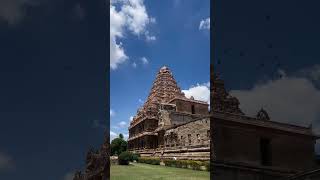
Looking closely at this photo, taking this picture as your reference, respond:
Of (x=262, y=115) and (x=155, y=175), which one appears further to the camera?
(x=155, y=175)

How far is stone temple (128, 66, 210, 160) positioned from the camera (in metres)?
22.8

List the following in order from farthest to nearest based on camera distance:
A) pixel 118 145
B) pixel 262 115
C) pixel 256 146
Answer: pixel 118 145, pixel 256 146, pixel 262 115

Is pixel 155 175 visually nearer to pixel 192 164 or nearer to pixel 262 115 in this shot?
pixel 192 164

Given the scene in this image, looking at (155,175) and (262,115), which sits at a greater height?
(262,115)

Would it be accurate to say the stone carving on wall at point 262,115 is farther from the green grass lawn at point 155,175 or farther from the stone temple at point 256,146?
the green grass lawn at point 155,175

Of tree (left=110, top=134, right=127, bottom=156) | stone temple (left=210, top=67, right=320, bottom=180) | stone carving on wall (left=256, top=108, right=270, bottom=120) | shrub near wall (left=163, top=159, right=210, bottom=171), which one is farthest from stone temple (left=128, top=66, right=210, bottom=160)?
stone carving on wall (left=256, top=108, right=270, bottom=120)

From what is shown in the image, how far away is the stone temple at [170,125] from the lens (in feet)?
74.7

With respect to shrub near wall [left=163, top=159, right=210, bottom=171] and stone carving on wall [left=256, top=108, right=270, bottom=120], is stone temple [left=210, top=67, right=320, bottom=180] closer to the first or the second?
stone carving on wall [left=256, top=108, right=270, bottom=120]

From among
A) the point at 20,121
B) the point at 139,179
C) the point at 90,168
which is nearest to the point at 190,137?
the point at 139,179

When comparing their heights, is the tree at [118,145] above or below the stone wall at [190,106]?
below

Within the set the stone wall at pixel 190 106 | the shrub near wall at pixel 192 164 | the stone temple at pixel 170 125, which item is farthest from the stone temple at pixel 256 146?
the stone wall at pixel 190 106

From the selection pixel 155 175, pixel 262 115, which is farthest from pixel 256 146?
pixel 155 175

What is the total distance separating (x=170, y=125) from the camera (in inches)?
1166

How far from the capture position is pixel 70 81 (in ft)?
22.7
